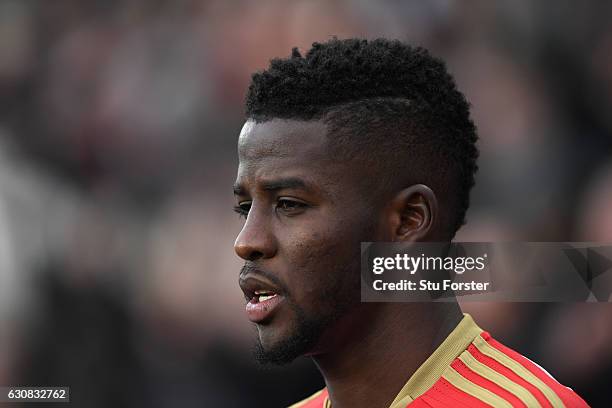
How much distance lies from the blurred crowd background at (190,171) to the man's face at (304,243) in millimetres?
3014

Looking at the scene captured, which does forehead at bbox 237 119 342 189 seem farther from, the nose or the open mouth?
the open mouth

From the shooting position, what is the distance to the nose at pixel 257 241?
273 cm

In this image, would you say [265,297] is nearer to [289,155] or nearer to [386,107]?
[289,155]

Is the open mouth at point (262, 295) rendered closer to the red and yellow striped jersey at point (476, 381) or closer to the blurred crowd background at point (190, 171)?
the red and yellow striped jersey at point (476, 381)

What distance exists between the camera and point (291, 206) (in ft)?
9.03

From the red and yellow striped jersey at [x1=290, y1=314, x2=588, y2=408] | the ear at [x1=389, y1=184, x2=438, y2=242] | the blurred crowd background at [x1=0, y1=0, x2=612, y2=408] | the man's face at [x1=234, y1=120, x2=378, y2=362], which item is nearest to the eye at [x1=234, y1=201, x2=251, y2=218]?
the man's face at [x1=234, y1=120, x2=378, y2=362]

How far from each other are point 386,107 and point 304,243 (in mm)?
482

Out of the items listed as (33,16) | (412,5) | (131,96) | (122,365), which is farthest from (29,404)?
(412,5)

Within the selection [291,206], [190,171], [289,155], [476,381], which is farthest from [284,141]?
[190,171]

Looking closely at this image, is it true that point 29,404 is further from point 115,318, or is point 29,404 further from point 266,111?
point 266,111

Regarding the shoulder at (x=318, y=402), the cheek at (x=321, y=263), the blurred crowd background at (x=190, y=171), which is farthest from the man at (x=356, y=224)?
the blurred crowd background at (x=190, y=171)

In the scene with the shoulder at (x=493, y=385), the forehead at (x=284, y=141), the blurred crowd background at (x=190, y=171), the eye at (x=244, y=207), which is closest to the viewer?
the shoulder at (x=493, y=385)

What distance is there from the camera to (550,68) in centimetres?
586

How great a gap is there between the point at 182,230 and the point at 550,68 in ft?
8.49
